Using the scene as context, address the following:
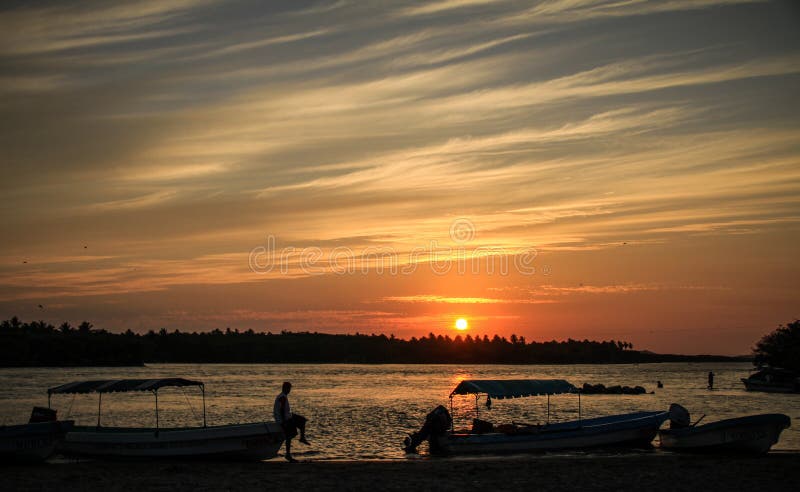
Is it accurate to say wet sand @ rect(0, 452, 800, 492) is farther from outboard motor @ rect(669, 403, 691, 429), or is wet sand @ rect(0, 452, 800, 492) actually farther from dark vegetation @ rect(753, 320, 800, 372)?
dark vegetation @ rect(753, 320, 800, 372)

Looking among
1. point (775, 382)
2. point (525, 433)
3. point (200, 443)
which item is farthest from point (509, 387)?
point (775, 382)

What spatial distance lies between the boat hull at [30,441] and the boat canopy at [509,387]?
50.4 feet

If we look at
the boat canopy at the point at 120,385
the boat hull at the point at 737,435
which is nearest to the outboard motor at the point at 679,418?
the boat hull at the point at 737,435

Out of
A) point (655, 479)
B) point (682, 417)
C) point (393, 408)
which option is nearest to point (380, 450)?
point (682, 417)

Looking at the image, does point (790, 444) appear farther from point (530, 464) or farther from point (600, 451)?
point (530, 464)

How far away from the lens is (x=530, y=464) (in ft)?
82.8

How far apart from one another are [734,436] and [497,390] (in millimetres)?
9131

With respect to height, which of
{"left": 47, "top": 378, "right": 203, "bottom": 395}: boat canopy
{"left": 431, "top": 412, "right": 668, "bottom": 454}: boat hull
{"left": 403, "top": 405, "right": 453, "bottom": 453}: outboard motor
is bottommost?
{"left": 431, "top": 412, "right": 668, "bottom": 454}: boat hull

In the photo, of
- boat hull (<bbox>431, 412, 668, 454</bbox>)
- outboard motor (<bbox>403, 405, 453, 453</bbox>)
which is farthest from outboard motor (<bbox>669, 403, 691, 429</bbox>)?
outboard motor (<bbox>403, 405, 453, 453</bbox>)

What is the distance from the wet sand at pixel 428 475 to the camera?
67.2 feet

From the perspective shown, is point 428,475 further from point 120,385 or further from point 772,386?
point 772,386

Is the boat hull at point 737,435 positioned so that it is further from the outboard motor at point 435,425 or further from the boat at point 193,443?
the boat at point 193,443

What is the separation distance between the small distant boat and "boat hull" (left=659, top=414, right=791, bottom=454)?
76.2ft

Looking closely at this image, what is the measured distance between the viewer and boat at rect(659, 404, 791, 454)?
2742 centimetres
